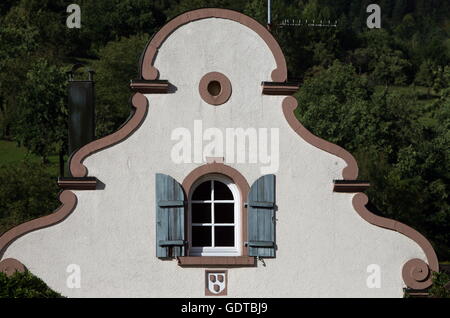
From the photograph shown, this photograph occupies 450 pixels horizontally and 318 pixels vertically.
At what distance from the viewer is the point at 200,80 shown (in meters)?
21.6

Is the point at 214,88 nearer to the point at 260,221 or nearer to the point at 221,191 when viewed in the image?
the point at 221,191

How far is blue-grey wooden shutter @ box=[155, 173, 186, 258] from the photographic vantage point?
2127cm

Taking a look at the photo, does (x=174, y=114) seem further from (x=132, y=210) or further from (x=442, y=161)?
(x=442, y=161)

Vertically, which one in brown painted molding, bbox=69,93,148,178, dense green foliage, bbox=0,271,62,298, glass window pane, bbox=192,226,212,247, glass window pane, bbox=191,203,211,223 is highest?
brown painted molding, bbox=69,93,148,178

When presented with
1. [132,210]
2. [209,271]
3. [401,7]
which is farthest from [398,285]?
[401,7]

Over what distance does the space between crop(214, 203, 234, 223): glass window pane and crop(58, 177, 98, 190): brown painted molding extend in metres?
2.44

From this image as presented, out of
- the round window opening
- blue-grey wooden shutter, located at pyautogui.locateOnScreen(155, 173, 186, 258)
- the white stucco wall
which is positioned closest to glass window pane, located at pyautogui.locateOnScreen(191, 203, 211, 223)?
blue-grey wooden shutter, located at pyautogui.locateOnScreen(155, 173, 186, 258)

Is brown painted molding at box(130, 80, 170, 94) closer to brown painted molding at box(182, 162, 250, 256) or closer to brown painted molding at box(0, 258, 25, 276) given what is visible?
brown painted molding at box(182, 162, 250, 256)

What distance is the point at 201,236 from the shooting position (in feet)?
72.4

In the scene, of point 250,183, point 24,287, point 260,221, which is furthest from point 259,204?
point 24,287

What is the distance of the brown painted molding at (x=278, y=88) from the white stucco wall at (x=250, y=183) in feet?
0.46

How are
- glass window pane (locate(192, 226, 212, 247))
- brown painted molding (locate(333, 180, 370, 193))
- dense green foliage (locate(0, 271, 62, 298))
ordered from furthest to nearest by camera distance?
1. glass window pane (locate(192, 226, 212, 247))
2. brown painted molding (locate(333, 180, 370, 193))
3. dense green foliage (locate(0, 271, 62, 298))

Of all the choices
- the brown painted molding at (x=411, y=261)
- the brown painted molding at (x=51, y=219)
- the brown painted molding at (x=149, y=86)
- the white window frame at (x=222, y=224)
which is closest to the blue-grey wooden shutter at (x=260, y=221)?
the white window frame at (x=222, y=224)

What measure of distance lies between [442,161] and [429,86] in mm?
51190
